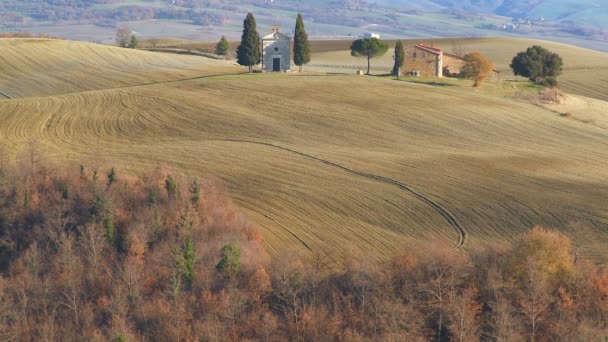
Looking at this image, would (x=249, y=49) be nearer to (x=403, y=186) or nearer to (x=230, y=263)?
(x=403, y=186)

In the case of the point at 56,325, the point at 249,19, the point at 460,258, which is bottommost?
the point at 56,325

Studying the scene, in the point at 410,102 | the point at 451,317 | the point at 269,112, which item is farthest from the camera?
the point at 410,102

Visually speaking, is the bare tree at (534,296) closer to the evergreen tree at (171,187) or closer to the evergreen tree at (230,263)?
the evergreen tree at (230,263)

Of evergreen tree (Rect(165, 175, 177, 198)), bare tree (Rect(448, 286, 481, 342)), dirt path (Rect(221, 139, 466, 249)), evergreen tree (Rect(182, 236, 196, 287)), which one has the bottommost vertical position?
bare tree (Rect(448, 286, 481, 342))

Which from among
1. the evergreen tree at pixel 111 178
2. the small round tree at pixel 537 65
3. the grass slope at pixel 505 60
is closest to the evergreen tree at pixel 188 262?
the evergreen tree at pixel 111 178

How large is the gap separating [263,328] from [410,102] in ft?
157

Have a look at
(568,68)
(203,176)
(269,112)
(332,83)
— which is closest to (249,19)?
A: (332,83)

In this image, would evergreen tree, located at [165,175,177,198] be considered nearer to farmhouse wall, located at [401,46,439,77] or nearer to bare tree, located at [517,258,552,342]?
bare tree, located at [517,258,552,342]

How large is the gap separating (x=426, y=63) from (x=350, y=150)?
141 ft

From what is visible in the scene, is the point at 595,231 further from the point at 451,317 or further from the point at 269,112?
the point at 269,112

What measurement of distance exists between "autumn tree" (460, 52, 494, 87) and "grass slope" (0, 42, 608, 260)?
5.34 metres

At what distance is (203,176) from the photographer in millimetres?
59875

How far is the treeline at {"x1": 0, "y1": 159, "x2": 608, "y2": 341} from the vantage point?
140ft

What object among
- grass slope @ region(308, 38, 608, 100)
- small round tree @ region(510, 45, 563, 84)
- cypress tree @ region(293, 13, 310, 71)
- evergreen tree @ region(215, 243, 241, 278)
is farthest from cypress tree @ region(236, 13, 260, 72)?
evergreen tree @ region(215, 243, 241, 278)
